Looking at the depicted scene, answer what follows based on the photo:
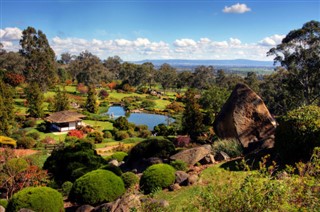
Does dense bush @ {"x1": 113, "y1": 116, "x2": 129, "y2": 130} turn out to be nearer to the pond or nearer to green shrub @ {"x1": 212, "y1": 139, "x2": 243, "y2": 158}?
the pond

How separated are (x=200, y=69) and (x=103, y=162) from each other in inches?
2727

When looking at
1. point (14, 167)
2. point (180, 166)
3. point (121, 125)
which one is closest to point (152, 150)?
point (180, 166)

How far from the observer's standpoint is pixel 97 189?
36.6 ft

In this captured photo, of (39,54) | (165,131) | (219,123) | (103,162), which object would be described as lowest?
(165,131)

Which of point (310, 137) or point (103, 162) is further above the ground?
point (310, 137)

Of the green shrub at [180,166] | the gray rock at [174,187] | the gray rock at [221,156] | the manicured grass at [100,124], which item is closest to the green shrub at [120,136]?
the manicured grass at [100,124]

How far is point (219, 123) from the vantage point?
1644 cm

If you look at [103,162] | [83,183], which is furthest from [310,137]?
[103,162]

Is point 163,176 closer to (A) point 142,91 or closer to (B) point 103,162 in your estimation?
(B) point 103,162

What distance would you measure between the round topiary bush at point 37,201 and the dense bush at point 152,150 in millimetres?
8363

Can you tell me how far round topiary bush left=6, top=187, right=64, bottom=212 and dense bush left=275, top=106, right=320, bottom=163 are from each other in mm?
8919

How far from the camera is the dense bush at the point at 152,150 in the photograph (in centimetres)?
1823

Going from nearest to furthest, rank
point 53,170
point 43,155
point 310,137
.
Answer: point 310,137, point 53,170, point 43,155

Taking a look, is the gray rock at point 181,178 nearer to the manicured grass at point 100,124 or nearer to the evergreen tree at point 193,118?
the evergreen tree at point 193,118
